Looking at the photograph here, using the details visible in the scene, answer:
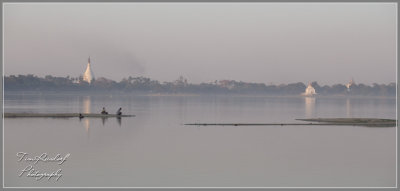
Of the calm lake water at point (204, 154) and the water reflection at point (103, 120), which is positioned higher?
the water reflection at point (103, 120)

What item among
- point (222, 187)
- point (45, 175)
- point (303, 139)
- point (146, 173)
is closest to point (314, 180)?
point (222, 187)

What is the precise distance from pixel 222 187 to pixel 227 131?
25.1 meters

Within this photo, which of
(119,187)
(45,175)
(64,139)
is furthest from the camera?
(64,139)

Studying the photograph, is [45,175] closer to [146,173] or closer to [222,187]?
[146,173]

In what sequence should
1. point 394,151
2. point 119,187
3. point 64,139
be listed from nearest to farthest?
point 119,187
point 394,151
point 64,139

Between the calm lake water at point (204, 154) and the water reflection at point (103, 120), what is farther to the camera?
the water reflection at point (103, 120)

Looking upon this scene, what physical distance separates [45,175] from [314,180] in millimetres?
13174

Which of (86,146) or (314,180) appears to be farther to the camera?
(86,146)

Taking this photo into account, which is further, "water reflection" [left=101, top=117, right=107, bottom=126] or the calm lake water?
"water reflection" [left=101, top=117, right=107, bottom=126]

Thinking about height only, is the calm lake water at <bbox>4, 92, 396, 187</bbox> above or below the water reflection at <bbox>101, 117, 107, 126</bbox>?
below

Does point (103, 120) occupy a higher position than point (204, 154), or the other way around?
point (103, 120)

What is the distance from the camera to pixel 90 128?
52.1 m

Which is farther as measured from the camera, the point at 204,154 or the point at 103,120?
the point at 103,120

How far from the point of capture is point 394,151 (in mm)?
39219
